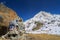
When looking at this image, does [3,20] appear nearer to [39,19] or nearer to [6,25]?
[6,25]

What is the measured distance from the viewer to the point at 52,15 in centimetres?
2389

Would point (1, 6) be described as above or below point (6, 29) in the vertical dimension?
above

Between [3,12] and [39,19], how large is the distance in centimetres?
1108

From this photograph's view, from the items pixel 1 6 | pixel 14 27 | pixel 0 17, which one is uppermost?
pixel 1 6

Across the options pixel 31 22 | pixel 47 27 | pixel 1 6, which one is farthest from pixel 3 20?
pixel 31 22

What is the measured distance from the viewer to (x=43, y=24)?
2228 centimetres

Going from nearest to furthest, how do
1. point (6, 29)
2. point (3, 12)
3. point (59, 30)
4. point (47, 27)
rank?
point (6, 29), point (3, 12), point (59, 30), point (47, 27)

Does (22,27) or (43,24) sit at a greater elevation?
(43,24)

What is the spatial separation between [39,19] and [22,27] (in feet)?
40.0

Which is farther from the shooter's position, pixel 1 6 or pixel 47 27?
pixel 47 27

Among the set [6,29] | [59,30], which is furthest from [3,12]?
[59,30]

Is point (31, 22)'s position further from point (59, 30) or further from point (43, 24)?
point (59, 30)

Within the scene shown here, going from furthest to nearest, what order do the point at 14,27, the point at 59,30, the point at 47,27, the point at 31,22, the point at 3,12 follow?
the point at 31,22 < the point at 47,27 < the point at 59,30 < the point at 3,12 < the point at 14,27

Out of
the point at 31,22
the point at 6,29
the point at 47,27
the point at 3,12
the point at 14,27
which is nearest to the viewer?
the point at 14,27
